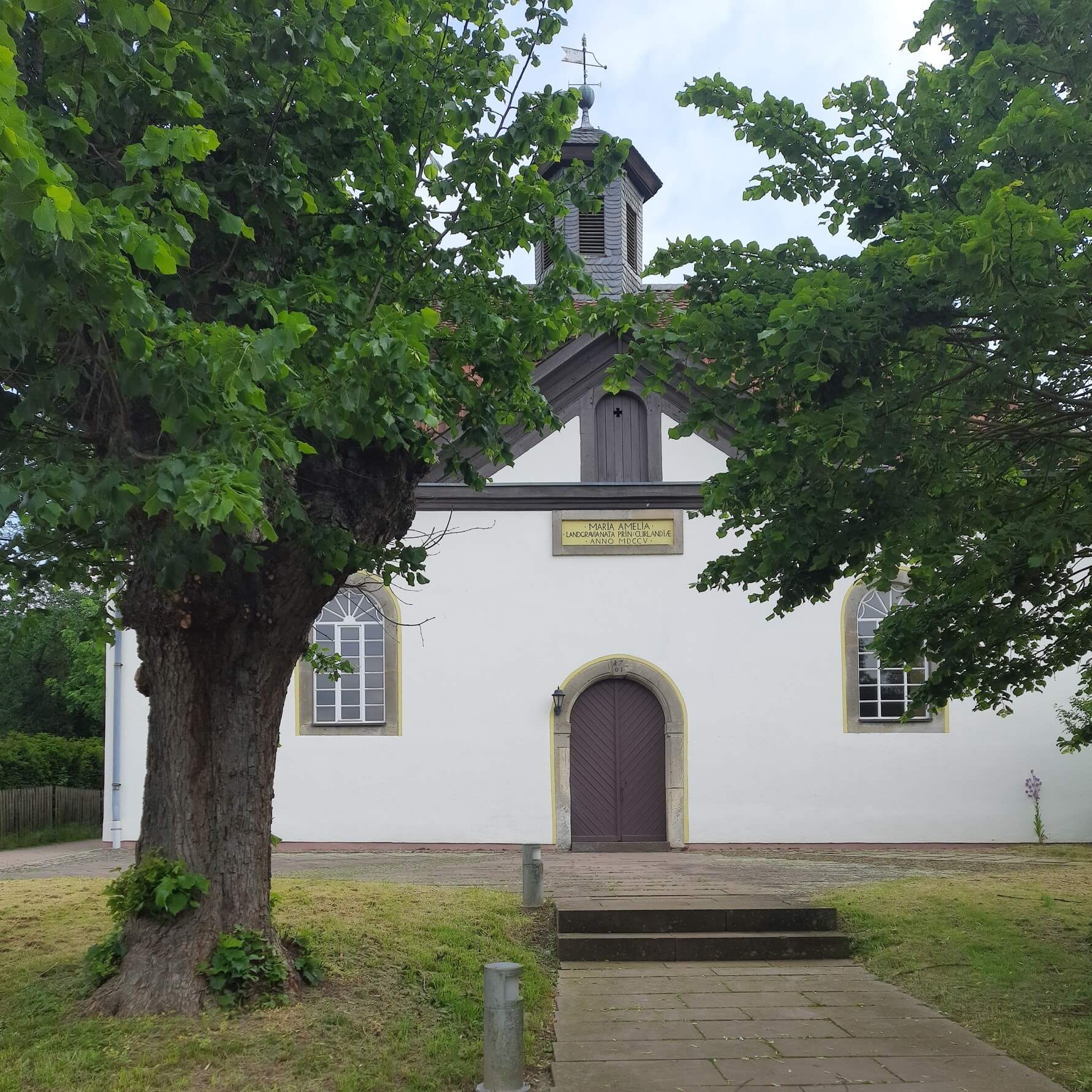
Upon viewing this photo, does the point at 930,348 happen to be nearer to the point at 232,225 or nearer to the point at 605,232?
the point at 232,225

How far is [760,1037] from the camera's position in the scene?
21.5ft

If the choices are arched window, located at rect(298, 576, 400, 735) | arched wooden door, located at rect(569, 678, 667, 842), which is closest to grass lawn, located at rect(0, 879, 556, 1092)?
arched window, located at rect(298, 576, 400, 735)

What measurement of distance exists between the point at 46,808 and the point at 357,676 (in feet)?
26.0

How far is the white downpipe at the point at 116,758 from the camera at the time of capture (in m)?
16.6

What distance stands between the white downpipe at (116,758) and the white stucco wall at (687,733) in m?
0.12

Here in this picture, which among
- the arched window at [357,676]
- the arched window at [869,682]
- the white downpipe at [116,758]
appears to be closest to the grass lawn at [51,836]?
the white downpipe at [116,758]

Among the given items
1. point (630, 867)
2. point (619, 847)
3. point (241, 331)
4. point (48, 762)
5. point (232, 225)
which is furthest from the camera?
point (48, 762)

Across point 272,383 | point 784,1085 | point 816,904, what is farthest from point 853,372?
point 816,904

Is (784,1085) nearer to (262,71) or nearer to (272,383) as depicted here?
(272,383)

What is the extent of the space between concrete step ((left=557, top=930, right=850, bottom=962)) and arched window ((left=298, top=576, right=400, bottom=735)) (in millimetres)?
8027

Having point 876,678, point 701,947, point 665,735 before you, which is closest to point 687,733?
point 665,735

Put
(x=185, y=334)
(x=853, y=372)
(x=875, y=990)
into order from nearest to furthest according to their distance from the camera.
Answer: (x=185, y=334), (x=853, y=372), (x=875, y=990)

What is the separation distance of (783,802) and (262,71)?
13061 millimetres

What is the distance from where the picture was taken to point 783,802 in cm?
1642
